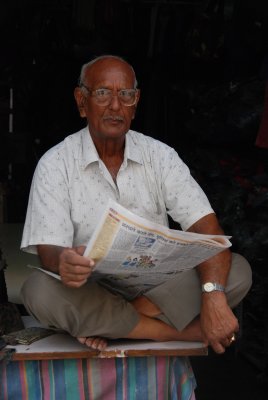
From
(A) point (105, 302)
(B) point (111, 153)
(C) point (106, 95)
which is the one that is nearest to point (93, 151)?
(B) point (111, 153)

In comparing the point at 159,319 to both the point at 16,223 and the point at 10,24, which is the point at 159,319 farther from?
the point at 16,223

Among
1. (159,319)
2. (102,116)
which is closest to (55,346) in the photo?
(159,319)

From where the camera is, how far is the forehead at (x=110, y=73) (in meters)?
2.42

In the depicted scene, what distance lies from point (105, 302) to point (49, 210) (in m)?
0.35

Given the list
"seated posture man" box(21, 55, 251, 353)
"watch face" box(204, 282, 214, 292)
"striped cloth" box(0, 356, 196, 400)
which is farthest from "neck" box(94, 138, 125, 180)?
"striped cloth" box(0, 356, 196, 400)

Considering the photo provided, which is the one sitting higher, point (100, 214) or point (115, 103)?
point (115, 103)

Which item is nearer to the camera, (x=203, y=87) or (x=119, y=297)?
(x=119, y=297)

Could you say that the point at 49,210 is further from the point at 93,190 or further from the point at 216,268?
the point at 216,268

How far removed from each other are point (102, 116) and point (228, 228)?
123 cm

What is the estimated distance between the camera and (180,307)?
2320 mm

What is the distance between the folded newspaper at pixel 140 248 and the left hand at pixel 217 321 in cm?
13

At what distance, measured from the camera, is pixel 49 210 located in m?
2.29

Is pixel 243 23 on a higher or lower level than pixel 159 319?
higher

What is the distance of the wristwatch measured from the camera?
223 centimetres
